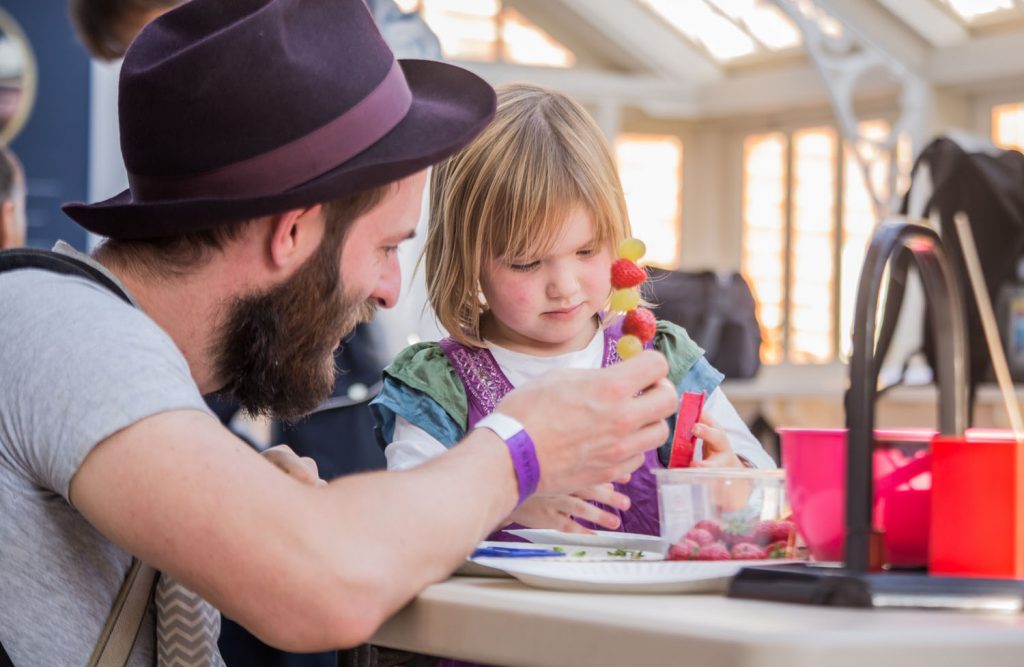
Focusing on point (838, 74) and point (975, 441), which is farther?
point (838, 74)

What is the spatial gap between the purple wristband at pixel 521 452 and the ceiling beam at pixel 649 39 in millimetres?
8266

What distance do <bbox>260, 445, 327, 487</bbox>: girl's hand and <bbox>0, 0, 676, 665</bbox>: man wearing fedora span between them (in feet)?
0.15

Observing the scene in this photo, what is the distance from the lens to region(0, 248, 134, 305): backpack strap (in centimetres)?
120

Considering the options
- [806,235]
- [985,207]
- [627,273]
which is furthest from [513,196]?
[806,235]

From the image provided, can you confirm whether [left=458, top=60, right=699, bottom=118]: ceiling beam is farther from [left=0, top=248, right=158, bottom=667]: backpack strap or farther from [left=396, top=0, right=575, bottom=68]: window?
[left=0, top=248, right=158, bottom=667]: backpack strap

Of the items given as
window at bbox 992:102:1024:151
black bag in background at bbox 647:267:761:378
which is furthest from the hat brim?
window at bbox 992:102:1024:151

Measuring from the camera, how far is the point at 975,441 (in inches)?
39.7

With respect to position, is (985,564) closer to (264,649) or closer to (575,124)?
(575,124)

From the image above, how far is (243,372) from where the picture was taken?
4.56 ft

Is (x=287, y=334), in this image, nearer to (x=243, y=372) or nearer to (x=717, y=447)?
(x=243, y=372)

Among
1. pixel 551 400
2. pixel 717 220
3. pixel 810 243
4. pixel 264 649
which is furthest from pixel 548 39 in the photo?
pixel 551 400

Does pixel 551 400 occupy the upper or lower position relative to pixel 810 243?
lower

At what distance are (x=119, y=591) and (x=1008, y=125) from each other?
6567 mm

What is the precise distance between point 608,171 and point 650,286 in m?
0.32
